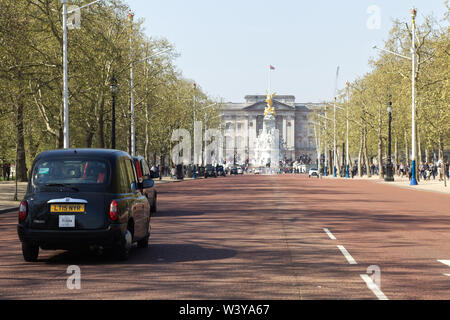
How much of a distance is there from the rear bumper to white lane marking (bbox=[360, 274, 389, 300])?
383 centimetres

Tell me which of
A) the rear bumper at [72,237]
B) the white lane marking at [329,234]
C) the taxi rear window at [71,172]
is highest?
the taxi rear window at [71,172]

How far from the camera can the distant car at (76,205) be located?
11.1 m

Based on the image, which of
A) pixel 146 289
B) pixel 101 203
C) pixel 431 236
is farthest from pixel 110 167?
pixel 431 236

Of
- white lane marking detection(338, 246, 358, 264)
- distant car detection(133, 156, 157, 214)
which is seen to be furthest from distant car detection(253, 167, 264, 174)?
white lane marking detection(338, 246, 358, 264)

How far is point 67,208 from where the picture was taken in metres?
11.1

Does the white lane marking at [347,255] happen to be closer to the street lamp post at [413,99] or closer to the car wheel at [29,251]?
the car wheel at [29,251]

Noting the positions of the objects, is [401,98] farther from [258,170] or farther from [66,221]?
[258,170]

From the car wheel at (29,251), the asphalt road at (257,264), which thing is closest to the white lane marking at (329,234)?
the asphalt road at (257,264)

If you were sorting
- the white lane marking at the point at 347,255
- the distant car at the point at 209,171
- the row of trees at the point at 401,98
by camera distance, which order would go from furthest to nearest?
the distant car at the point at 209,171, the row of trees at the point at 401,98, the white lane marking at the point at 347,255

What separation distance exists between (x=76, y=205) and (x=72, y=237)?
19.3 inches

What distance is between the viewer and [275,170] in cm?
14562
